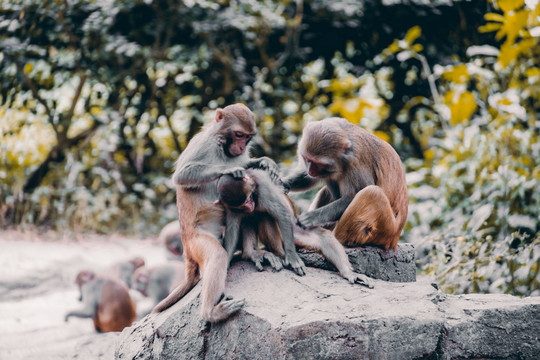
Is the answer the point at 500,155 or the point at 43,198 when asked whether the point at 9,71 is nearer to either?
the point at 43,198

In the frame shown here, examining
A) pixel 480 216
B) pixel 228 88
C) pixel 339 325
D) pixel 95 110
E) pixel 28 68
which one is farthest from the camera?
pixel 228 88

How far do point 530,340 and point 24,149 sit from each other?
9.78 meters

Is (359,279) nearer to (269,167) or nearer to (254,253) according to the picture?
(254,253)

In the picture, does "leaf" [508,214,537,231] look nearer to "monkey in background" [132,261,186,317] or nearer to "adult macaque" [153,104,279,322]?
"adult macaque" [153,104,279,322]

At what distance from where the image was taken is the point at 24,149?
10.5 m

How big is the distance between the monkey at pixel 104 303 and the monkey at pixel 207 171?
256 centimetres

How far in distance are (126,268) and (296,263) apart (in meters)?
4.35

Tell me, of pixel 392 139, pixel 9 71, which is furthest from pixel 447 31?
pixel 9 71

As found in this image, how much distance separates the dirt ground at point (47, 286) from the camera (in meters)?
5.44

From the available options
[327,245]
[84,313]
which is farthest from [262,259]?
[84,313]

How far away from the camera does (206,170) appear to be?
3619 millimetres

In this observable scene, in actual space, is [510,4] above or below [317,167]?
above

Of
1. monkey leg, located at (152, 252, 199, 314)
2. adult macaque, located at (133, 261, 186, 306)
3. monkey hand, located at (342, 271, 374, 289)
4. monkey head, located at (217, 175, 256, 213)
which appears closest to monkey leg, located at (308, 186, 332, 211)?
monkey hand, located at (342, 271, 374, 289)

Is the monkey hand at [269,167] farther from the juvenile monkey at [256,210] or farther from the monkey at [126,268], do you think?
the monkey at [126,268]
